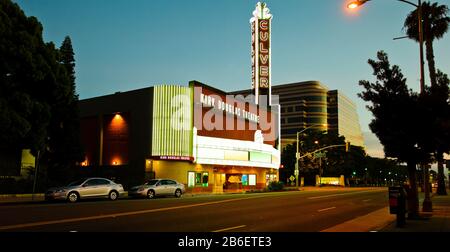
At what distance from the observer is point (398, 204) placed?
1400 centimetres

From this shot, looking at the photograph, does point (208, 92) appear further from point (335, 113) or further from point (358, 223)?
point (335, 113)

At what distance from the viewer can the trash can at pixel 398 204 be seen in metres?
13.9

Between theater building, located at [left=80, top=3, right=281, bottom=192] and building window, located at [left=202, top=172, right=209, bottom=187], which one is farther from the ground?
theater building, located at [left=80, top=3, right=281, bottom=192]

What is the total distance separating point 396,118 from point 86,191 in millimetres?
18188

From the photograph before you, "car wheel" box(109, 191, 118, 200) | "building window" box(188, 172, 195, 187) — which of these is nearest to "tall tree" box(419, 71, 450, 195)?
"car wheel" box(109, 191, 118, 200)

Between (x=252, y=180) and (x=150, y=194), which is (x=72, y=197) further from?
(x=252, y=180)

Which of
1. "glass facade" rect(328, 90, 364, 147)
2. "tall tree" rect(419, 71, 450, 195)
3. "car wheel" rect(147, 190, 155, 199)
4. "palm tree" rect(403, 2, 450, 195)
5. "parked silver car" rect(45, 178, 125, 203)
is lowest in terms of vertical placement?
"car wheel" rect(147, 190, 155, 199)

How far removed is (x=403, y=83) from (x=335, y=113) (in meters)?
147

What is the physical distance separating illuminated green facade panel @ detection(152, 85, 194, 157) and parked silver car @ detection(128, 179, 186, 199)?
31.3ft

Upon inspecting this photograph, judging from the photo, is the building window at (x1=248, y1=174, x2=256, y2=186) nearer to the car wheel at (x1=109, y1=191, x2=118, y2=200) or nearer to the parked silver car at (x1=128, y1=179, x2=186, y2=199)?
the parked silver car at (x1=128, y1=179, x2=186, y2=199)

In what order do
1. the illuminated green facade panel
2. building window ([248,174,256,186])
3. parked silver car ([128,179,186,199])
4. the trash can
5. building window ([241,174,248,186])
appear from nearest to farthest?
the trash can
parked silver car ([128,179,186,199])
the illuminated green facade panel
building window ([241,174,248,186])
building window ([248,174,256,186])

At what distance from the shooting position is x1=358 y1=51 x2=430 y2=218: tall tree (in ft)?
53.8

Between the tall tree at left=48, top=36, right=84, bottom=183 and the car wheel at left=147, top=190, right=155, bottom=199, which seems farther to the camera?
the tall tree at left=48, top=36, right=84, bottom=183
